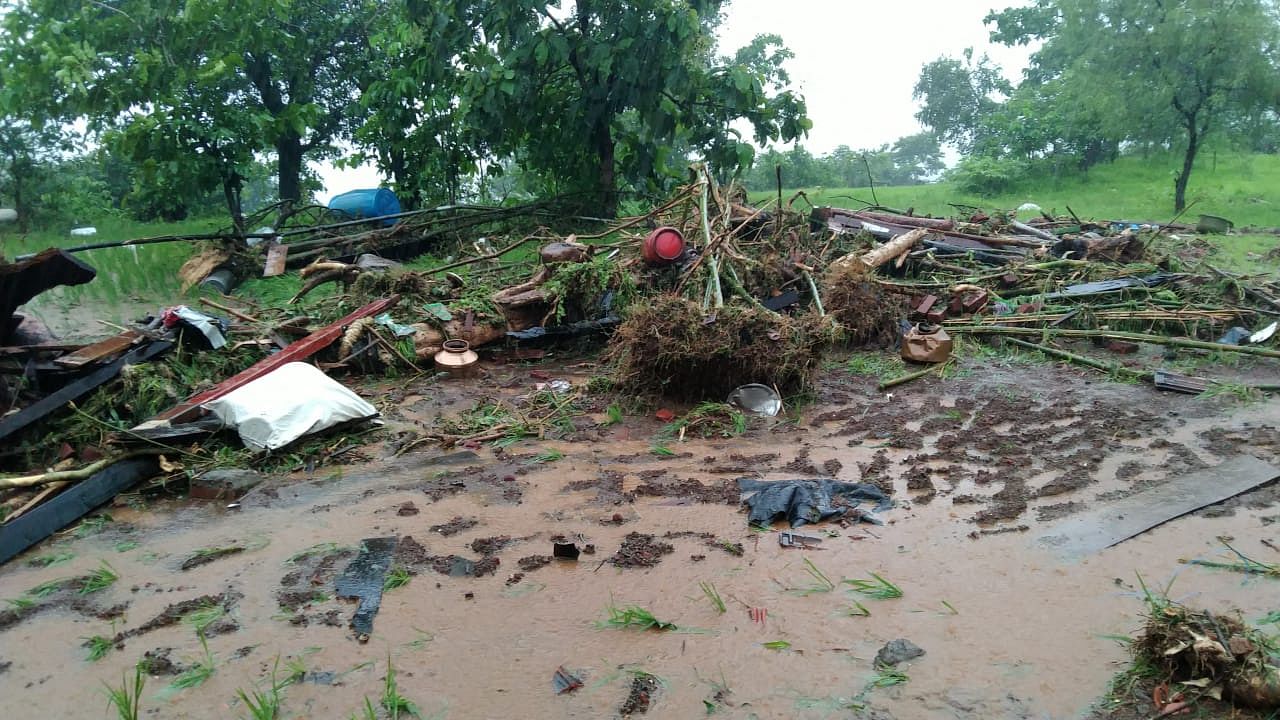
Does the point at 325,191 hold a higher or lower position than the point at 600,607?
higher

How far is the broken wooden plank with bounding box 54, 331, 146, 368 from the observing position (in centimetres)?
539

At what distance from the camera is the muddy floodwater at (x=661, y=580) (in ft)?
8.81

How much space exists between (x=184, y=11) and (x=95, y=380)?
26.1 ft

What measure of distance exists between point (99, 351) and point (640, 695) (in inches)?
198

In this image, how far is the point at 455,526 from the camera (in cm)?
398

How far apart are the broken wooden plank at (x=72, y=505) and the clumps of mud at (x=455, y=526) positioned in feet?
6.74

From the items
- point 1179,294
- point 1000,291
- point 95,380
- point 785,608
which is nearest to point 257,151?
point 95,380

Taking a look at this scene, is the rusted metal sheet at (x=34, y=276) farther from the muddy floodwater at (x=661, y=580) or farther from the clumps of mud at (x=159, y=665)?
the clumps of mud at (x=159, y=665)

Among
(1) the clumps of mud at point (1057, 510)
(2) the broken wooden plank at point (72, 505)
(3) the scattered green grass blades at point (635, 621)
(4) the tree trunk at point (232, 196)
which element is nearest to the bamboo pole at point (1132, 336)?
(1) the clumps of mud at point (1057, 510)

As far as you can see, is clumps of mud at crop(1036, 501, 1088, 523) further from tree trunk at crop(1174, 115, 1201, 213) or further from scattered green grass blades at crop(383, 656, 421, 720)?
tree trunk at crop(1174, 115, 1201, 213)

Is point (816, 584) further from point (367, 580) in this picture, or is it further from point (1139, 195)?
point (1139, 195)

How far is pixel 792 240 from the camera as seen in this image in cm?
897

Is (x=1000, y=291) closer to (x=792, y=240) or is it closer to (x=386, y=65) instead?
(x=792, y=240)

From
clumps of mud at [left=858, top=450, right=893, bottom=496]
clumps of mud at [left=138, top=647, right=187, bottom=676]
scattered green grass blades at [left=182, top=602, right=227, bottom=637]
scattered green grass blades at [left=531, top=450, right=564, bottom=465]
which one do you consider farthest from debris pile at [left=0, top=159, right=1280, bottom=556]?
clumps of mud at [left=138, top=647, right=187, bottom=676]
